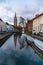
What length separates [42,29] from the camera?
1567 inches

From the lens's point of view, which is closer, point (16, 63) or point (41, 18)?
point (16, 63)

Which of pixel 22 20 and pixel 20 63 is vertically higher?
pixel 22 20

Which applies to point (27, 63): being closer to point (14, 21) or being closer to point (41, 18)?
point (41, 18)

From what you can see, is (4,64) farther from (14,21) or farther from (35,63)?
(14,21)

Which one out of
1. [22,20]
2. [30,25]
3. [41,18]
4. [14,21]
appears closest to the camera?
[41,18]

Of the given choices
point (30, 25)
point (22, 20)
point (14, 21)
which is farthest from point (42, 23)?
point (14, 21)

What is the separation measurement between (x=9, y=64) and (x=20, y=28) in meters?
111

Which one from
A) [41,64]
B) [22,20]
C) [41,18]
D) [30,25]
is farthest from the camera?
[22,20]

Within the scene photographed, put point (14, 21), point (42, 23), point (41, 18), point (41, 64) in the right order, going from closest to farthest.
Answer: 1. point (41, 64)
2. point (42, 23)
3. point (41, 18)
4. point (14, 21)

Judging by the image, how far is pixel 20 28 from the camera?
121 m

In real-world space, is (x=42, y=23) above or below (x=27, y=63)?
above

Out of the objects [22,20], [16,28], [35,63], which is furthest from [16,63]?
[16,28]

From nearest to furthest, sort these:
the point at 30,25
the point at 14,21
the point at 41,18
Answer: the point at 41,18
the point at 30,25
the point at 14,21

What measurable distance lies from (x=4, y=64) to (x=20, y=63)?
1.20 m
